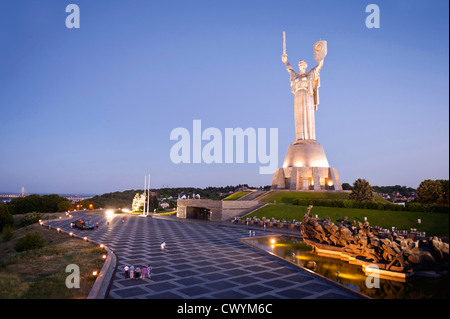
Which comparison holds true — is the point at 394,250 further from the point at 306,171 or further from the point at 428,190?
the point at 306,171

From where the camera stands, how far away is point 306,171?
148ft

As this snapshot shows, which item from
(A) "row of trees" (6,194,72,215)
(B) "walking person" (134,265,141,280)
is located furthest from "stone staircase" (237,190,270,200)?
(A) "row of trees" (6,194,72,215)

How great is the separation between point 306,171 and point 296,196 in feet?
18.9

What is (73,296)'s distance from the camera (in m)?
10.5

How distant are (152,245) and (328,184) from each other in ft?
107

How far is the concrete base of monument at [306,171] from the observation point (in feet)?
148

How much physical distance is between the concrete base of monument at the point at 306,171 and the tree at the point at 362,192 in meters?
8.82

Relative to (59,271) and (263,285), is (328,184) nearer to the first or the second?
(263,285)

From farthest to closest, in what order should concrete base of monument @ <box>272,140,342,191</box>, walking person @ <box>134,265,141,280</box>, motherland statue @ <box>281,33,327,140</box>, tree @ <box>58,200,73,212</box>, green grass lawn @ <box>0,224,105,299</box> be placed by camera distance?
tree @ <box>58,200,73,212</box>
motherland statue @ <box>281,33,327,140</box>
concrete base of monument @ <box>272,140,342,191</box>
walking person @ <box>134,265,141,280</box>
green grass lawn @ <box>0,224,105,299</box>

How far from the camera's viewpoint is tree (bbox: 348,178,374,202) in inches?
1344

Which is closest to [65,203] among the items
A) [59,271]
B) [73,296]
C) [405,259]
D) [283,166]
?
[283,166]

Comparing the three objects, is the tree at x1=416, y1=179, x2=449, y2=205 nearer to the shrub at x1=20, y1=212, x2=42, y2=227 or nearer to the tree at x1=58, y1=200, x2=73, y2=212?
the shrub at x1=20, y1=212, x2=42, y2=227

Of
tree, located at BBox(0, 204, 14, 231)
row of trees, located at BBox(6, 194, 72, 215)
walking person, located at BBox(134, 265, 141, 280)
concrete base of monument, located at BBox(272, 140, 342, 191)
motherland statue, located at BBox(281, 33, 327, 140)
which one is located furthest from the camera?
row of trees, located at BBox(6, 194, 72, 215)

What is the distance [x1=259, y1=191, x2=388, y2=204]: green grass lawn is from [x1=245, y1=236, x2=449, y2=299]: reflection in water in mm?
19436
